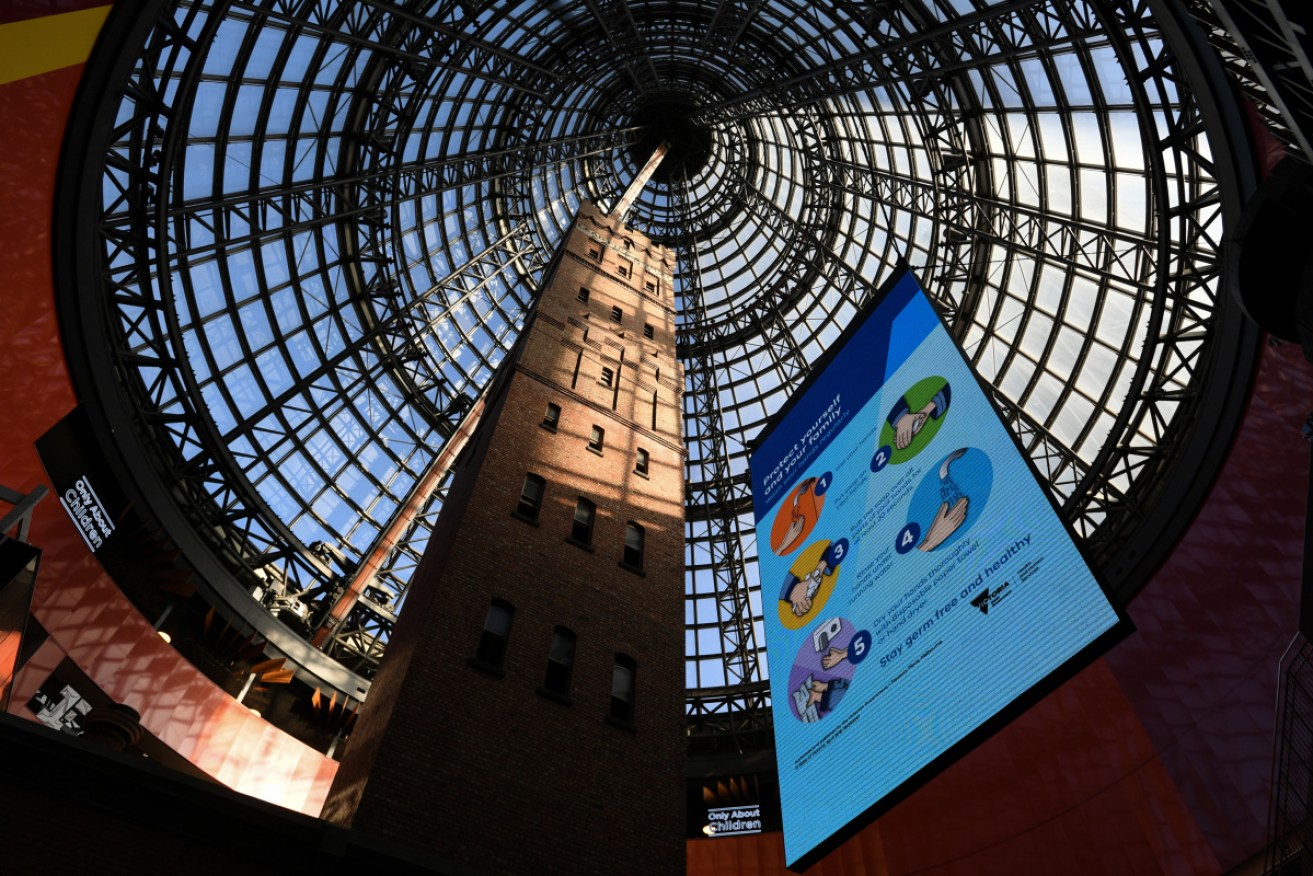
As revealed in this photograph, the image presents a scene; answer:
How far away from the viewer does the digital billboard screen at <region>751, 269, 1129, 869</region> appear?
33.1ft

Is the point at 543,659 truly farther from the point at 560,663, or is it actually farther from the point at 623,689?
the point at 623,689

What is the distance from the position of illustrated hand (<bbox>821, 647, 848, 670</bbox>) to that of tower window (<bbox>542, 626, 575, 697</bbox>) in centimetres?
571

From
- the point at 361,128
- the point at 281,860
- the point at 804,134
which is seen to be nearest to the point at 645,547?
the point at 281,860

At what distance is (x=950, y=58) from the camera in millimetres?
28828

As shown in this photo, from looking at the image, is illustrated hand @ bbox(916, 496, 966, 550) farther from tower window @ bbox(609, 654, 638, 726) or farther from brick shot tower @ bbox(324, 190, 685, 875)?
tower window @ bbox(609, 654, 638, 726)

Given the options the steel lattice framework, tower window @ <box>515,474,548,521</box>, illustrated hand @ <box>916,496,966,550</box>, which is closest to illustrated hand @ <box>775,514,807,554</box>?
illustrated hand @ <box>916,496,966,550</box>

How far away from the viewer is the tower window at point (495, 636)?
53.4 ft

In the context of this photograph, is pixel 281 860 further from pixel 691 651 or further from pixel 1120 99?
pixel 691 651

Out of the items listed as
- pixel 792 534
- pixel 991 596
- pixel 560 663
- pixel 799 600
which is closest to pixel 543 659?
pixel 560 663

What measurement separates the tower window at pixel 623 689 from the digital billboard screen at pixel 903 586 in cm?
376

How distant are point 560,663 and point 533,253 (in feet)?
118

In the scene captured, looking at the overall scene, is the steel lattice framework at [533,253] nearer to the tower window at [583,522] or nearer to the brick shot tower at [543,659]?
the brick shot tower at [543,659]

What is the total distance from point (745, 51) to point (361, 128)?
880 inches

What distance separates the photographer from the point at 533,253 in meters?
49.4
